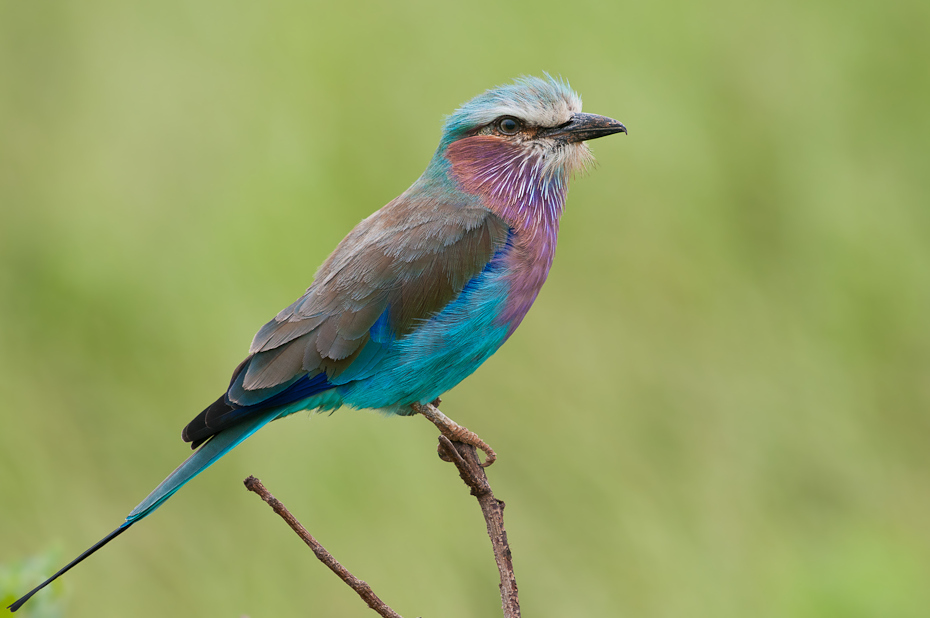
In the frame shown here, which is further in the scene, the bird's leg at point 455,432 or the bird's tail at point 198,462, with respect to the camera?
the bird's leg at point 455,432

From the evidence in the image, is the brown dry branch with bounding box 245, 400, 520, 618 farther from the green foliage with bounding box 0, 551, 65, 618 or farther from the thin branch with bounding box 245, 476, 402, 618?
the green foliage with bounding box 0, 551, 65, 618

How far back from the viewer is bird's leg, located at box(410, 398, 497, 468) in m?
2.40

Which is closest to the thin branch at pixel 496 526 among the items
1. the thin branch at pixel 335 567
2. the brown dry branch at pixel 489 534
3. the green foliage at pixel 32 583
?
the brown dry branch at pixel 489 534

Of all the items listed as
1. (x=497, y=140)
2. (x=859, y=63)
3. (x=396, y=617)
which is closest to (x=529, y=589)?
(x=497, y=140)

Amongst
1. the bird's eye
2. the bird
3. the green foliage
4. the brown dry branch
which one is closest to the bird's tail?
the bird

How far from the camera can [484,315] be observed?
2.32 metres

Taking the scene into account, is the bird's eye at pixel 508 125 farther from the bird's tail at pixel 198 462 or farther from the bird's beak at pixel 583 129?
the bird's tail at pixel 198 462

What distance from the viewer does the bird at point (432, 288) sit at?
2320 mm

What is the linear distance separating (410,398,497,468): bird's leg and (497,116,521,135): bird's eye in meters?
0.82

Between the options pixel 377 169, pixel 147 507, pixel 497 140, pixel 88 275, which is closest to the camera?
pixel 147 507

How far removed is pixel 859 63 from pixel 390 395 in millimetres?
4065

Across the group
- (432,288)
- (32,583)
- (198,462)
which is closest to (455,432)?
(432,288)

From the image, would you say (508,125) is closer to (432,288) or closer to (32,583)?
(432,288)

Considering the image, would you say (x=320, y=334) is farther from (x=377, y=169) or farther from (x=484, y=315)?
(x=377, y=169)
